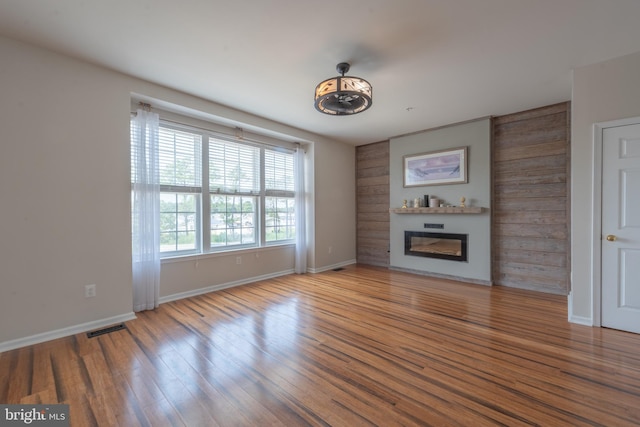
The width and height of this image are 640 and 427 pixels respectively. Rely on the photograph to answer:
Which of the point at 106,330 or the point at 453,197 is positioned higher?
the point at 453,197

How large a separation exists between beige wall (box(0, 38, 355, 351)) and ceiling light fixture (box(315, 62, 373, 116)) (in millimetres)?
2106

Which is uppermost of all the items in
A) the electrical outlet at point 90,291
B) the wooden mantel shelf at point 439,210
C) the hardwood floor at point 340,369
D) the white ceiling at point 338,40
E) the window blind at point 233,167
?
the white ceiling at point 338,40

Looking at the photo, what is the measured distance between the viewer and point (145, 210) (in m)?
3.27

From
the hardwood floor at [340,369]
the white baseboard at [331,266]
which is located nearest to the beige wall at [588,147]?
the hardwood floor at [340,369]

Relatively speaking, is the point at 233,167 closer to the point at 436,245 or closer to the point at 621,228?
the point at 436,245

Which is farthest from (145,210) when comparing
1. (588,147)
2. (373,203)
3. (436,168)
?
(588,147)

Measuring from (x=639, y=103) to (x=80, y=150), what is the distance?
558cm

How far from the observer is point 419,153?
5160 millimetres

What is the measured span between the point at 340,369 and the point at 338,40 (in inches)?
109

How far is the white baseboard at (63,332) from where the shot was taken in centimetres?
237

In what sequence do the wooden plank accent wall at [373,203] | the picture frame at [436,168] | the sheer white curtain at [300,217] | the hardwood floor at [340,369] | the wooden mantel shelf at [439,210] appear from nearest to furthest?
the hardwood floor at [340,369] < the wooden mantel shelf at [439,210] < the picture frame at [436,168] < the sheer white curtain at [300,217] < the wooden plank accent wall at [373,203]

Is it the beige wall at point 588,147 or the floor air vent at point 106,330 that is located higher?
the beige wall at point 588,147

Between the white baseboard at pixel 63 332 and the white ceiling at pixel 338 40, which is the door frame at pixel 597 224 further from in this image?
the white baseboard at pixel 63 332

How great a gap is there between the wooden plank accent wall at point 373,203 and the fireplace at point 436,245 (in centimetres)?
61
